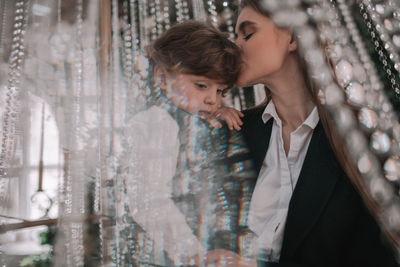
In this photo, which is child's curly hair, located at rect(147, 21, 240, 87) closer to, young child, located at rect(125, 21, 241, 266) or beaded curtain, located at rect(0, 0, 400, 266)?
young child, located at rect(125, 21, 241, 266)

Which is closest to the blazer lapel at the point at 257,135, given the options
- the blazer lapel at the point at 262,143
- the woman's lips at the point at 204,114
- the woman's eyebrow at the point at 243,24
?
the blazer lapel at the point at 262,143

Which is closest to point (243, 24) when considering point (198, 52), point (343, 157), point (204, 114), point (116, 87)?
point (198, 52)

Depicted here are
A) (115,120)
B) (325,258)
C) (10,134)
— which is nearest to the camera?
(325,258)

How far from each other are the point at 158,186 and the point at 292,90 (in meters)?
0.37

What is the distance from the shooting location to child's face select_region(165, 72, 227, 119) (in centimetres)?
59

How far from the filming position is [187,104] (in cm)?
59

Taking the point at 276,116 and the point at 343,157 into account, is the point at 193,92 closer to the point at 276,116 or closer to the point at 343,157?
the point at 276,116

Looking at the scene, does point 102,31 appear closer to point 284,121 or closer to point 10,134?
point 10,134

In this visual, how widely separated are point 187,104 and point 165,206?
23cm

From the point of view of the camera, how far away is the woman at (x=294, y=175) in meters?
0.47

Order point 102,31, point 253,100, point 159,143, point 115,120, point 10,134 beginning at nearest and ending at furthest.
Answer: point 159,143 < point 10,134 < point 253,100 < point 115,120 < point 102,31

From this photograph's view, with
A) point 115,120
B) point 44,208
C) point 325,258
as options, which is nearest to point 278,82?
point 325,258

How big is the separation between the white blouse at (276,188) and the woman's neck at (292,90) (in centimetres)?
3

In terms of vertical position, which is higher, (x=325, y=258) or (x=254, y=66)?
(x=254, y=66)
